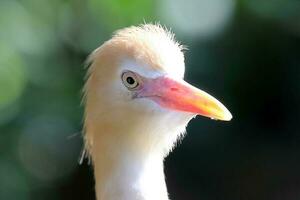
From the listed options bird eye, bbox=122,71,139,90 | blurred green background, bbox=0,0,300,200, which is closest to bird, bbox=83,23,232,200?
bird eye, bbox=122,71,139,90

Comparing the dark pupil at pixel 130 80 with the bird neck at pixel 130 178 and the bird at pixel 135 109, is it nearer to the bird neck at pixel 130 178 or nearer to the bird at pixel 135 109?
the bird at pixel 135 109

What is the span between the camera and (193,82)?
3.34 metres

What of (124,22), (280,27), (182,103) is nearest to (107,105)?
(182,103)

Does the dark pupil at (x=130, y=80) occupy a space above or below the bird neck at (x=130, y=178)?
above

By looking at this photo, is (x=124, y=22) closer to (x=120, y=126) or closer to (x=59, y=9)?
(x=59, y=9)

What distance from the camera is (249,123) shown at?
356cm

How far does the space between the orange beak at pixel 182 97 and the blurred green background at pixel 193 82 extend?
96 cm

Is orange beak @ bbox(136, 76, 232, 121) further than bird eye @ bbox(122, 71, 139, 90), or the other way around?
bird eye @ bbox(122, 71, 139, 90)

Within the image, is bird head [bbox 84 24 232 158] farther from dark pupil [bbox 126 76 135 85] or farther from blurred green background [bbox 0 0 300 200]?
blurred green background [bbox 0 0 300 200]

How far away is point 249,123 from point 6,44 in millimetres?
990

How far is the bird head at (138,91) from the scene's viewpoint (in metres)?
2.05

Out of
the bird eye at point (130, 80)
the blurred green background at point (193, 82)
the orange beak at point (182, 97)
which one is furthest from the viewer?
the blurred green background at point (193, 82)

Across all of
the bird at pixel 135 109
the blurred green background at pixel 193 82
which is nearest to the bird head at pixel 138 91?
the bird at pixel 135 109

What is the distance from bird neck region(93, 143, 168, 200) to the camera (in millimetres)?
2096
